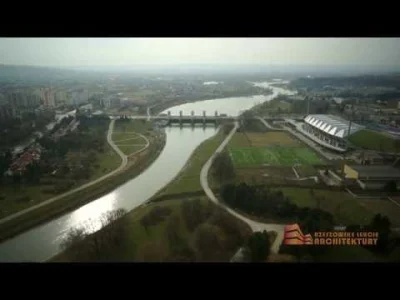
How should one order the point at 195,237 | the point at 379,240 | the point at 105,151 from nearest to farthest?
the point at 379,240 → the point at 195,237 → the point at 105,151

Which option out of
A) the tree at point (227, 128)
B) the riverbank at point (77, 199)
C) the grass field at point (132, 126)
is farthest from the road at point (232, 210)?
the grass field at point (132, 126)

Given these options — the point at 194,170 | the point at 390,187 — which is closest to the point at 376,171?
the point at 390,187

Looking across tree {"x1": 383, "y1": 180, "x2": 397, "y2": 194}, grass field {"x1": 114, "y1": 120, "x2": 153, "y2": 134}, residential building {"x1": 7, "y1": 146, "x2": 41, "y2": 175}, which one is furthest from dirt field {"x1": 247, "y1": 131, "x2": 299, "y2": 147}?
residential building {"x1": 7, "y1": 146, "x2": 41, "y2": 175}

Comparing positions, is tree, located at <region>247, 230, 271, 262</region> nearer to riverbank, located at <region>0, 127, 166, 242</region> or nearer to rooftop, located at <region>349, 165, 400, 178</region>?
rooftop, located at <region>349, 165, 400, 178</region>

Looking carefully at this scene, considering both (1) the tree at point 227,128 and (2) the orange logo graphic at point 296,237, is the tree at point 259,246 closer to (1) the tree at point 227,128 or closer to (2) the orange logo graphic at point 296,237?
(2) the orange logo graphic at point 296,237

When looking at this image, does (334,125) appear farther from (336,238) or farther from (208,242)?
(208,242)

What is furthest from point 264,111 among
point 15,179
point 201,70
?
point 15,179
